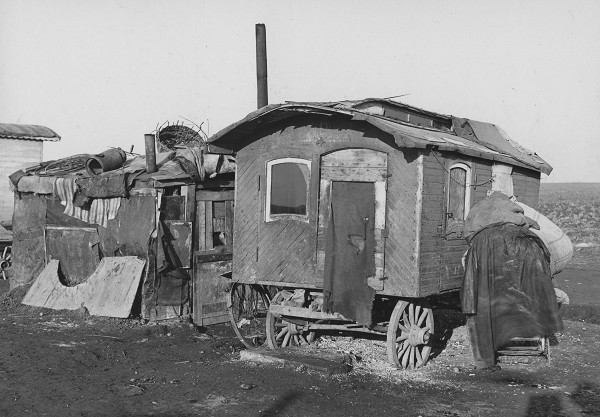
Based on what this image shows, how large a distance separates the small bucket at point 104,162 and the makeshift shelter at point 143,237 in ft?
0.08

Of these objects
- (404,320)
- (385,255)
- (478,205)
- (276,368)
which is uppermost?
(478,205)

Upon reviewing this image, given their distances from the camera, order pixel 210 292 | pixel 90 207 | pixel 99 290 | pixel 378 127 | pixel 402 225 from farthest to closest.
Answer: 1. pixel 90 207
2. pixel 99 290
3. pixel 210 292
4. pixel 402 225
5. pixel 378 127

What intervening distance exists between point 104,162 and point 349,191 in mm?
6806

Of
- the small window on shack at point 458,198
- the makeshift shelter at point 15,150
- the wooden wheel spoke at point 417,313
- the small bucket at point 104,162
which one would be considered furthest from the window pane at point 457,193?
the makeshift shelter at point 15,150

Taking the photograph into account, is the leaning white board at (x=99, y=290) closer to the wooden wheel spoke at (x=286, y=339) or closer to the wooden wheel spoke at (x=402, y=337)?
the wooden wheel spoke at (x=286, y=339)

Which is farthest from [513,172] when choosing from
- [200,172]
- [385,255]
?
[200,172]

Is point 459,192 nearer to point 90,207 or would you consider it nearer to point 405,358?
point 405,358

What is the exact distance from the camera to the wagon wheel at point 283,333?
1098 cm

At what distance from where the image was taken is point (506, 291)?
10.1 meters

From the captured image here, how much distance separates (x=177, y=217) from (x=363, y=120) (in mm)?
5141

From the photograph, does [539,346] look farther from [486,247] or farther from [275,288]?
[275,288]

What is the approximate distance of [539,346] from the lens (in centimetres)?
1066

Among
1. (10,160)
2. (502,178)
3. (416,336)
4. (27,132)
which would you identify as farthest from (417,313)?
(27,132)

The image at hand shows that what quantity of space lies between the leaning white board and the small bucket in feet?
6.95
